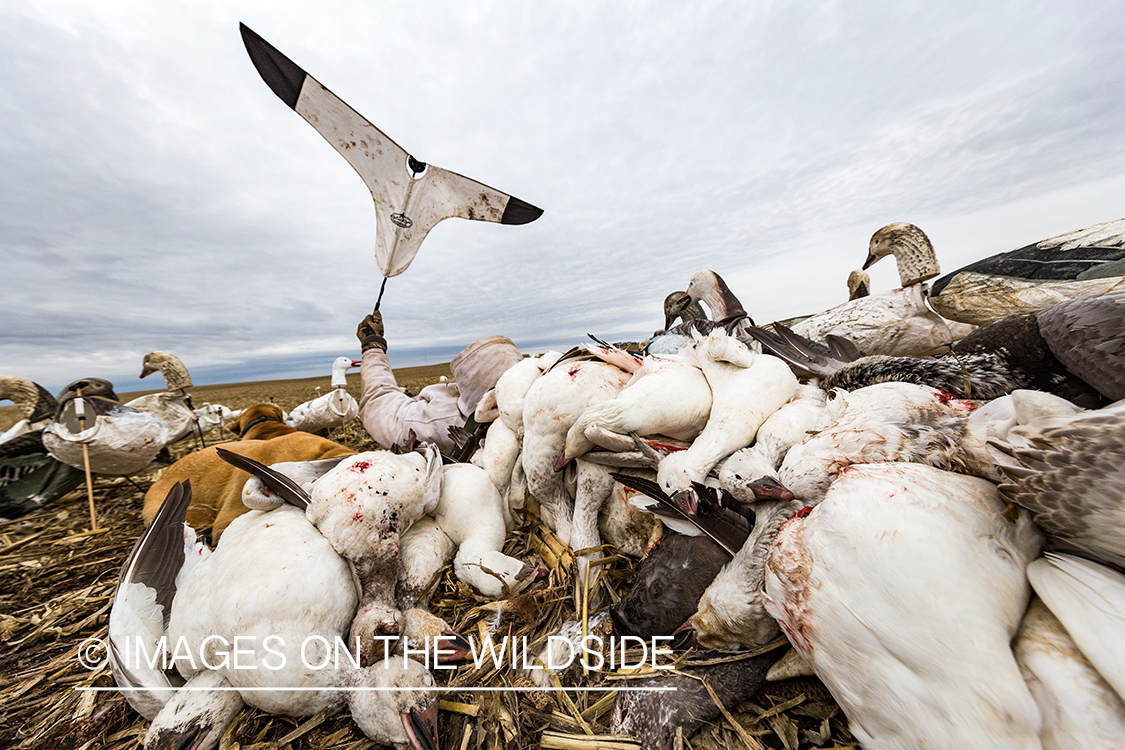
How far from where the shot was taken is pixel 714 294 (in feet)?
9.40

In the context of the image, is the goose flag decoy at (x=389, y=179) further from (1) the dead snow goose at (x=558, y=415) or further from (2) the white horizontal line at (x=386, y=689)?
(2) the white horizontal line at (x=386, y=689)

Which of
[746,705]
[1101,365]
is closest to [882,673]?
[746,705]

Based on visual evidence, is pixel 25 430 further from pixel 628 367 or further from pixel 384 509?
pixel 628 367

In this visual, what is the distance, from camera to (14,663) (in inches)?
67.4

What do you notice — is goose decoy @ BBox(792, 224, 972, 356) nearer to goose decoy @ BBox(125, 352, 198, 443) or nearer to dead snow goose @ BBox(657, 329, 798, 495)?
dead snow goose @ BBox(657, 329, 798, 495)

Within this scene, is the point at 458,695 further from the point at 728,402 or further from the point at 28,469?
the point at 28,469

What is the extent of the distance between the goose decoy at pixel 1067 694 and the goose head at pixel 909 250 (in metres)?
3.41

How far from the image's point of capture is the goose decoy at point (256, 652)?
116 centimetres

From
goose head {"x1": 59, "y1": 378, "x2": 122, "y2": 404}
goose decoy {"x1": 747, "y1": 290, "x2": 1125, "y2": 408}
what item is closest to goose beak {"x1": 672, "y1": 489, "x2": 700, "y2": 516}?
goose decoy {"x1": 747, "y1": 290, "x2": 1125, "y2": 408}

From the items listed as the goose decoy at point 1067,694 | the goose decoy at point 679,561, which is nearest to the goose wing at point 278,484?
the goose decoy at point 679,561

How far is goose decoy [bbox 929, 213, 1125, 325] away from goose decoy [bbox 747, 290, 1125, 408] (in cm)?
79

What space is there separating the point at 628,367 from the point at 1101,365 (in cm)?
142

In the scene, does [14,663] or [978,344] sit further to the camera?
[14,663]

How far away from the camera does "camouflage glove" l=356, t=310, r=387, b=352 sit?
4.45 metres
